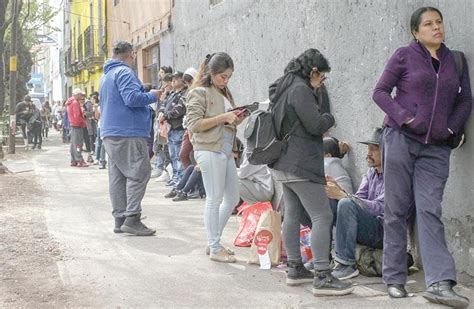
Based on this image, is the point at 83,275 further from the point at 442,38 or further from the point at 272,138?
the point at 442,38

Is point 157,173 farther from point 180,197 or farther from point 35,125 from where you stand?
point 35,125

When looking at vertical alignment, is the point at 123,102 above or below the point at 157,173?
above

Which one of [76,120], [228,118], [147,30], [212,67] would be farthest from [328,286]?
[147,30]

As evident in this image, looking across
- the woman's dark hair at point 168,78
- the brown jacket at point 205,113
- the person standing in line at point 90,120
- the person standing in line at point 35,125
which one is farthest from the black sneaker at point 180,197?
the person standing in line at point 35,125

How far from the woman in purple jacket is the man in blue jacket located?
9.47 feet

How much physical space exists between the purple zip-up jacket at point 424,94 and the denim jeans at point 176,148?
5520 millimetres

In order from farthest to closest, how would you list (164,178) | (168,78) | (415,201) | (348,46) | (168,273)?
(164,178) < (168,78) < (348,46) < (168,273) < (415,201)

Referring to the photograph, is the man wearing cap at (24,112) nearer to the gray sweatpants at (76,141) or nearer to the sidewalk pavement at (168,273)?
the gray sweatpants at (76,141)

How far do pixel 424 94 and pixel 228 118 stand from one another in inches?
66.9

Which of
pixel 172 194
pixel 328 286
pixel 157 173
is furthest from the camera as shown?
pixel 157 173

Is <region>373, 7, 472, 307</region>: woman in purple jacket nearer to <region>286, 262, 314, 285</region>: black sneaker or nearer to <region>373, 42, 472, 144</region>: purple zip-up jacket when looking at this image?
<region>373, 42, 472, 144</region>: purple zip-up jacket

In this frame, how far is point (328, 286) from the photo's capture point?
16.5 feet

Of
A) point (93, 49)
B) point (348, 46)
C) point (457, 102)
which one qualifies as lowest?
point (457, 102)

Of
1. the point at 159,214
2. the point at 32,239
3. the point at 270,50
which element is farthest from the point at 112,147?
the point at 270,50
